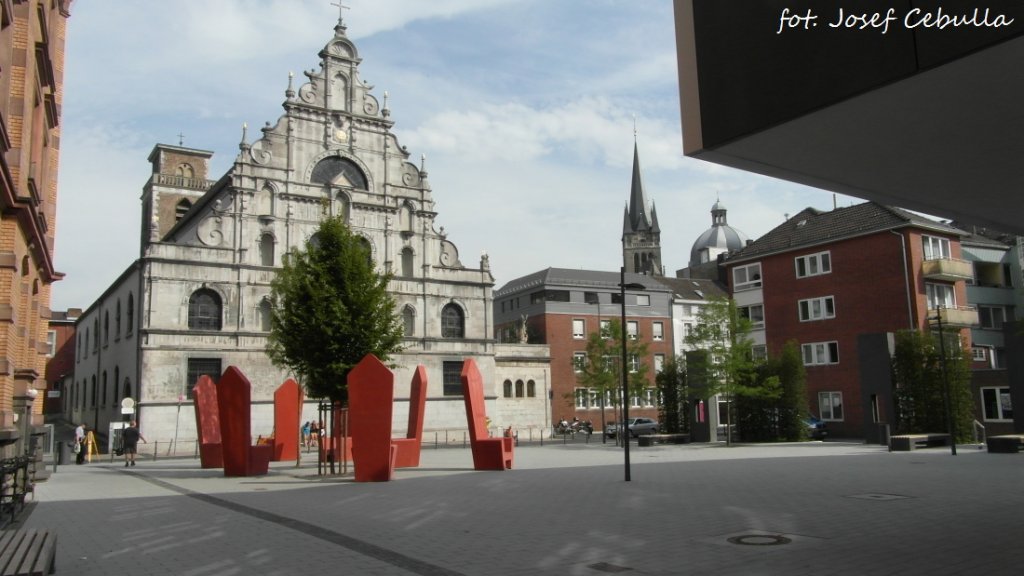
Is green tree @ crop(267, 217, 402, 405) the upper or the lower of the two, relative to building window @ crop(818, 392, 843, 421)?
upper

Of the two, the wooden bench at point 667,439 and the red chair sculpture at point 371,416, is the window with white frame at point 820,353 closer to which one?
the wooden bench at point 667,439

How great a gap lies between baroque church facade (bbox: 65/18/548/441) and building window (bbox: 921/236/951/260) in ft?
86.5

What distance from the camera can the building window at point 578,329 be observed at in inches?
2726

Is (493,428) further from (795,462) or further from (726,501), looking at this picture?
(726,501)

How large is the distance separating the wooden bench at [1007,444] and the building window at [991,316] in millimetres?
24307

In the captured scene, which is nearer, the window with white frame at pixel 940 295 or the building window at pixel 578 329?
the window with white frame at pixel 940 295

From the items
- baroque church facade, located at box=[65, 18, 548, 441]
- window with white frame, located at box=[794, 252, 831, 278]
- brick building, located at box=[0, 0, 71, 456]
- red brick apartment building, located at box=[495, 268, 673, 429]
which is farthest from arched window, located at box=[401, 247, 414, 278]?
brick building, located at box=[0, 0, 71, 456]

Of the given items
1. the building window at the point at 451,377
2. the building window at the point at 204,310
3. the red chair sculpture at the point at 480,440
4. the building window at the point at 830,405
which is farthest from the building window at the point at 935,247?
the building window at the point at 204,310

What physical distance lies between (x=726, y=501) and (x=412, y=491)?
684 centimetres

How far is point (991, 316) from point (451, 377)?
3403 cm

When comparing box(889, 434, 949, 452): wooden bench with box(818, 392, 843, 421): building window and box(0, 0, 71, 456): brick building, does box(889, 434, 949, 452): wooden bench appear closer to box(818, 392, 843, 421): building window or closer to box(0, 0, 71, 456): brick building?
box(818, 392, 843, 421): building window

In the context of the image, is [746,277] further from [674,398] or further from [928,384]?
[928,384]

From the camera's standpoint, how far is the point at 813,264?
45469 mm

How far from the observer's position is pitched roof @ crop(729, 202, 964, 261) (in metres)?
41.9
